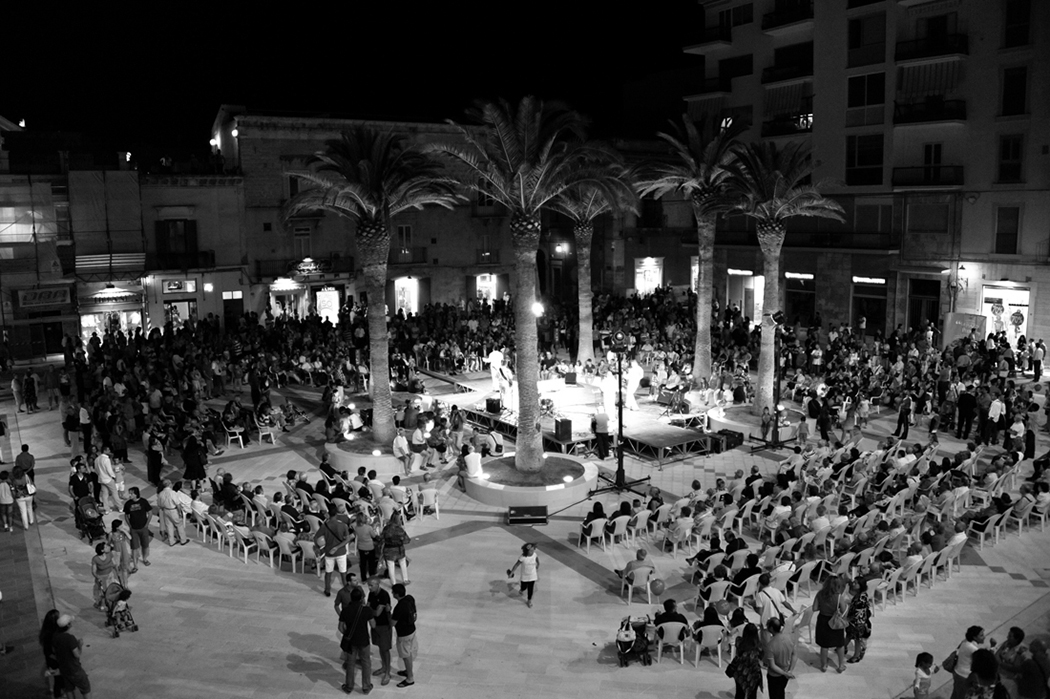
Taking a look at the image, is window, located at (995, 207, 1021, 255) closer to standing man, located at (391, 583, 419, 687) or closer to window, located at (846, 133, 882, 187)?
window, located at (846, 133, 882, 187)

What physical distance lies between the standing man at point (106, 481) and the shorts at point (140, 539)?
2720mm

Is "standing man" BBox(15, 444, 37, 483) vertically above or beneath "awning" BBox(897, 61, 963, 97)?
beneath

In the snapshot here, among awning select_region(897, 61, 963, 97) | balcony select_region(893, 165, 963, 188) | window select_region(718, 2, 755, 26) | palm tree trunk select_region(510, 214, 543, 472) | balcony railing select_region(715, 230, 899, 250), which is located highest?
window select_region(718, 2, 755, 26)

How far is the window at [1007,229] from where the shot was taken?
3303 centimetres

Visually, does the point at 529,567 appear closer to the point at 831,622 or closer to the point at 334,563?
the point at 334,563

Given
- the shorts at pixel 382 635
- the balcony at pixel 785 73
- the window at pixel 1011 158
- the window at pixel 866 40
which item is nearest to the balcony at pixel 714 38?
the balcony at pixel 785 73

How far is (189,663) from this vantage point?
1231cm

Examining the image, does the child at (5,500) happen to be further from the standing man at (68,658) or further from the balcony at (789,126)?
the balcony at (789,126)

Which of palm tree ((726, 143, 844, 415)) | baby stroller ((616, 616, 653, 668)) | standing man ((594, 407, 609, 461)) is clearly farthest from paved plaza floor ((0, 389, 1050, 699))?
palm tree ((726, 143, 844, 415))

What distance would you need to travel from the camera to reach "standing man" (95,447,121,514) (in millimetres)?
18188

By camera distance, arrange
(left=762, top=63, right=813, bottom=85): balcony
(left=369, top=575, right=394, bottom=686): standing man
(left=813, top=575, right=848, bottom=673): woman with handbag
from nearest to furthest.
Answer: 1. (left=369, top=575, right=394, bottom=686): standing man
2. (left=813, top=575, right=848, bottom=673): woman with handbag
3. (left=762, top=63, right=813, bottom=85): balcony

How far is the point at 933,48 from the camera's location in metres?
34.9

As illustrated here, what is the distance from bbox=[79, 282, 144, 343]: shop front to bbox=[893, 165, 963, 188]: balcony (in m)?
32.0

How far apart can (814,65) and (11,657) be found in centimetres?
3851
